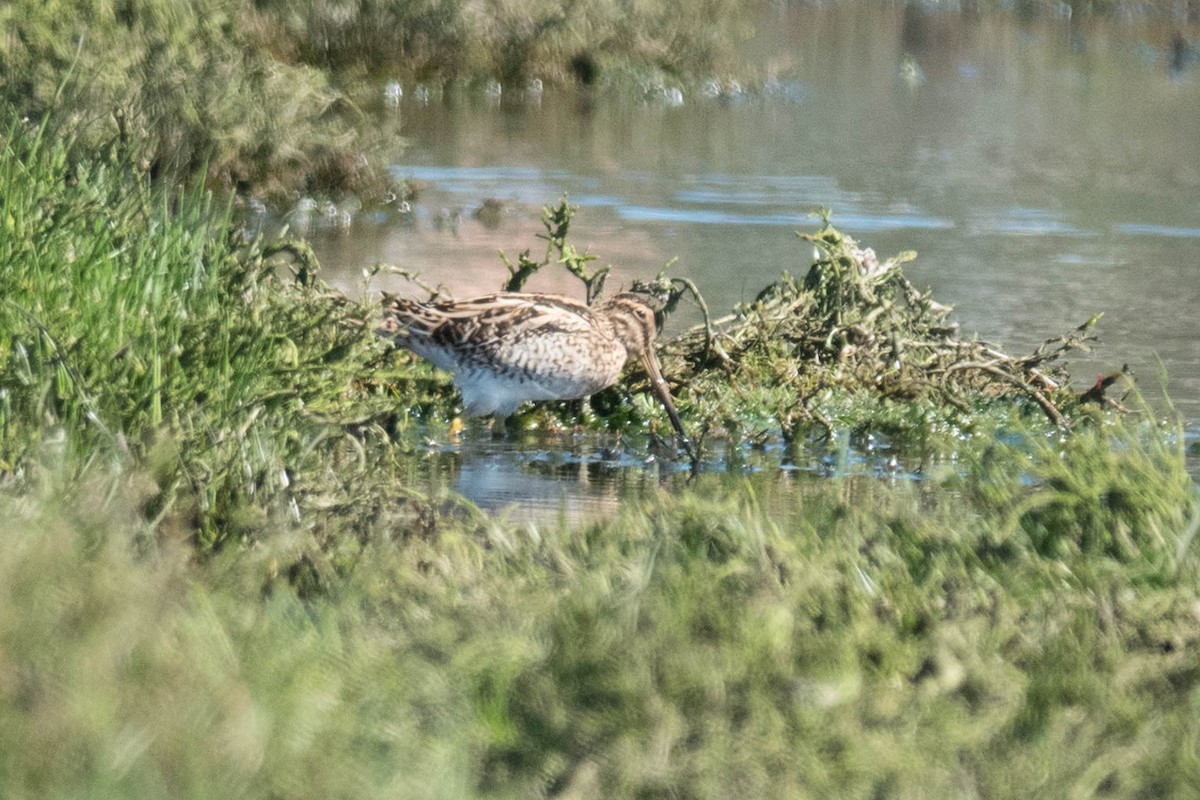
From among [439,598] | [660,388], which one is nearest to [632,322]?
[660,388]

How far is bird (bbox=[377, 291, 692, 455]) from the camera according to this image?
25.0 ft

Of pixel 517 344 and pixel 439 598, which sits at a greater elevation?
pixel 517 344

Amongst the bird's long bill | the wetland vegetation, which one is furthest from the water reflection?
the wetland vegetation

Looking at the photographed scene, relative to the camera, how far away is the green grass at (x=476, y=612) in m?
3.38

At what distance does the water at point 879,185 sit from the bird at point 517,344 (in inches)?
93.3

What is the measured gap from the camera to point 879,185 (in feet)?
52.1

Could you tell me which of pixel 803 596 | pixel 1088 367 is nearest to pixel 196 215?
pixel 803 596

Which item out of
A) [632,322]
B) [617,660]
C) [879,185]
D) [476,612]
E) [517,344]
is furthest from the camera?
[879,185]

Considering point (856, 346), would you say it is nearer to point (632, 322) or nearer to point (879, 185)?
point (632, 322)

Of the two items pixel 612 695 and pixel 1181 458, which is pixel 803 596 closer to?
pixel 612 695

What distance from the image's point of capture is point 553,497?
23.4ft

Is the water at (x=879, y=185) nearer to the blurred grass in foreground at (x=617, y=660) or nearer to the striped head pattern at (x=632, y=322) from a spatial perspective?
the striped head pattern at (x=632, y=322)

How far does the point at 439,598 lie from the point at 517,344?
10.2 feet

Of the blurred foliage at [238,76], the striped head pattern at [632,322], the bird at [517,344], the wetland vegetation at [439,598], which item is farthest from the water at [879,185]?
the wetland vegetation at [439,598]
